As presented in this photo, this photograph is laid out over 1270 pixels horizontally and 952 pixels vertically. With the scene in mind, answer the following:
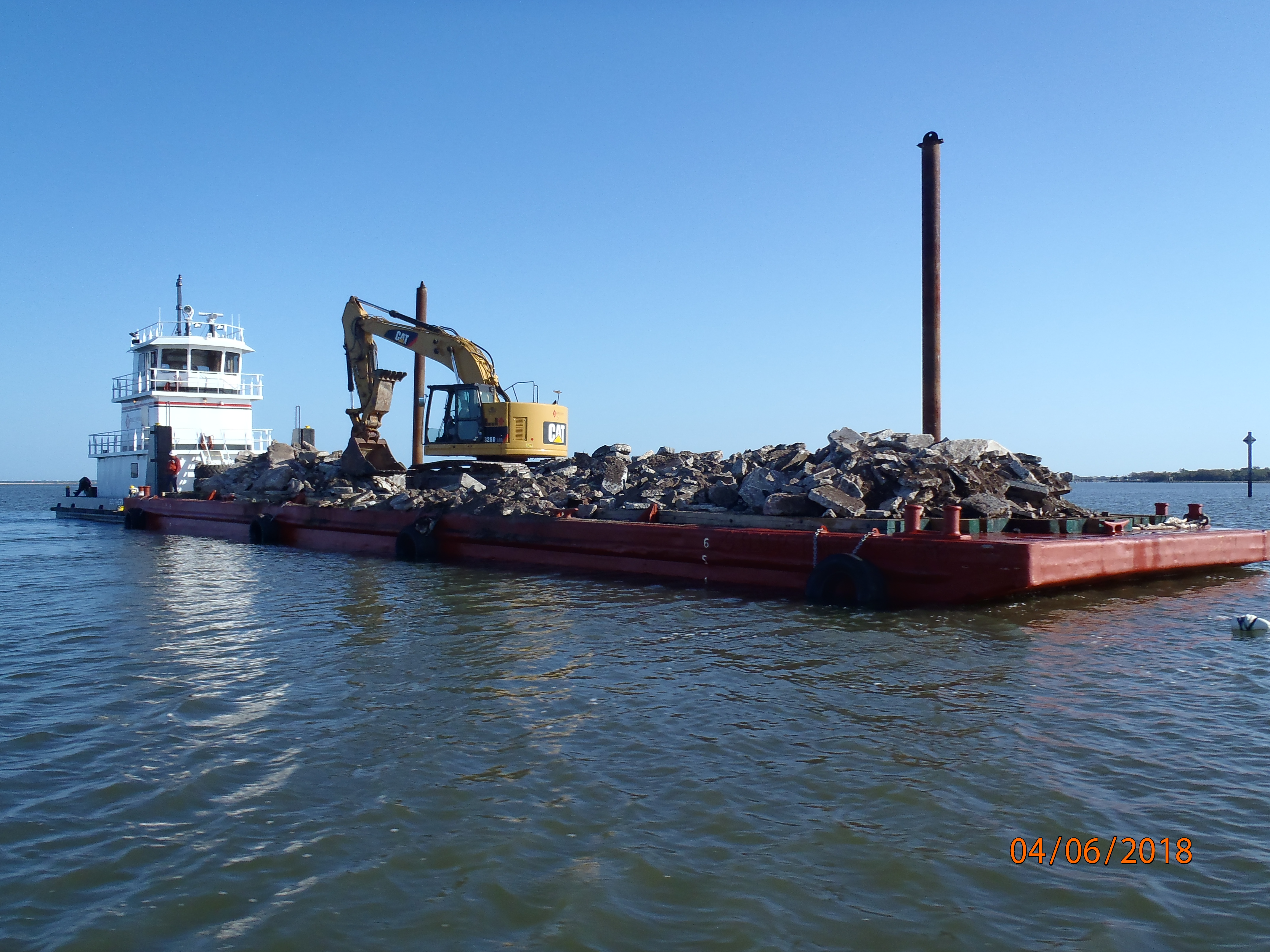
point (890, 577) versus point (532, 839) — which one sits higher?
point (890, 577)

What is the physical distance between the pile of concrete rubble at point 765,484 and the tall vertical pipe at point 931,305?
3.04 metres

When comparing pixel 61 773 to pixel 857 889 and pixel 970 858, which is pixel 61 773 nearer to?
pixel 857 889

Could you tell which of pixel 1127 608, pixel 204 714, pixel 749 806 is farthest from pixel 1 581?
A: pixel 1127 608

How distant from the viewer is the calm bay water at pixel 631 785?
3.22 meters

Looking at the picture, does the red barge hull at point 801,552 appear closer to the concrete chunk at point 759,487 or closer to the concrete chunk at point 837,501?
the concrete chunk at point 837,501

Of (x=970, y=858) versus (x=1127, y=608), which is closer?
(x=970, y=858)

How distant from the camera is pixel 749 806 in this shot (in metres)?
4.15

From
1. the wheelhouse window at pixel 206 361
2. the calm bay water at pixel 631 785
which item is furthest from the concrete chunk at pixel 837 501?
the wheelhouse window at pixel 206 361

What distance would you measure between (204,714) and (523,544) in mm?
8513

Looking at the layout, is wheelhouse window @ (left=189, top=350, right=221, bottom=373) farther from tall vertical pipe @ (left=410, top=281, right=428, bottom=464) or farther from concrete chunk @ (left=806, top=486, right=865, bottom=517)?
concrete chunk @ (left=806, top=486, right=865, bottom=517)
